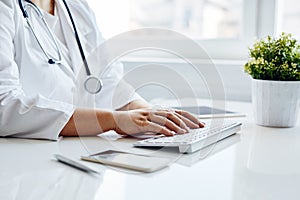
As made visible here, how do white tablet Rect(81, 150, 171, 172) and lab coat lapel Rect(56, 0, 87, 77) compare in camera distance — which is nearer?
white tablet Rect(81, 150, 171, 172)

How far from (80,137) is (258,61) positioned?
1.67ft

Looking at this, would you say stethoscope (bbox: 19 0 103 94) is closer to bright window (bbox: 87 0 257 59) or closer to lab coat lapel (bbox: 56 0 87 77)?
lab coat lapel (bbox: 56 0 87 77)

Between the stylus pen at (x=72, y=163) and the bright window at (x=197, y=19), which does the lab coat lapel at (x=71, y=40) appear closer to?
the stylus pen at (x=72, y=163)

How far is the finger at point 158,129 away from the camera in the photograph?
1.01m

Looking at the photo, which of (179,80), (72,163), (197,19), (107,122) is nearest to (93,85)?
(107,122)

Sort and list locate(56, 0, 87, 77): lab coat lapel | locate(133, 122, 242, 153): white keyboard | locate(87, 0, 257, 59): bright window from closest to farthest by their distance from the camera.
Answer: locate(133, 122, 242, 153): white keyboard
locate(56, 0, 87, 77): lab coat lapel
locate(87, 0, 257, 59): bright window

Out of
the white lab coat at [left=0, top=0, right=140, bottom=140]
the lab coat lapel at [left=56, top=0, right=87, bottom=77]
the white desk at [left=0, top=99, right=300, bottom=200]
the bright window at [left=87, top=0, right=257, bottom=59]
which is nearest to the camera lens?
the white desk at [left=0, top=99, right=300, bottom=200]

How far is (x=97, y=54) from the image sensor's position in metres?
1.49

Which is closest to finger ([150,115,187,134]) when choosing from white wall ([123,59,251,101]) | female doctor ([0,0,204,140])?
female doctor ([0,0,204,140])

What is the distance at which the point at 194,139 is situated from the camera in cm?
94

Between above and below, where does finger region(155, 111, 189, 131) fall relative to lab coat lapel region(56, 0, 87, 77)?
below

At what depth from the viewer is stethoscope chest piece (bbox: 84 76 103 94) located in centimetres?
137

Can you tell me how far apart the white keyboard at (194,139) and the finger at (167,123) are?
23 mm

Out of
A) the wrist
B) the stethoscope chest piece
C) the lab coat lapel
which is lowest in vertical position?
the wrist
